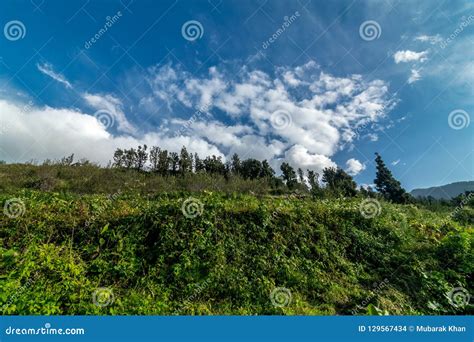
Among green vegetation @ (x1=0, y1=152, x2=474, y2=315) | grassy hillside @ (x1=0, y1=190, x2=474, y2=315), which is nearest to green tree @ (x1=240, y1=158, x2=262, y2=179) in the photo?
green vegetation @ (x1=0, y1=152, x2=474, y2=315)

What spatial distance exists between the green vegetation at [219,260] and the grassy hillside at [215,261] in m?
0.02

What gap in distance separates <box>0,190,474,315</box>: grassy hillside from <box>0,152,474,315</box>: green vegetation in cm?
2

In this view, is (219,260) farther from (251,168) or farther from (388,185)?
(388,185)

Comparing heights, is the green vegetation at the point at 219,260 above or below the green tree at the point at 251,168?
below

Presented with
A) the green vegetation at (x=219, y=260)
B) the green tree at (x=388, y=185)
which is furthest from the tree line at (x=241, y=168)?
the green vegetation at (x=219, y=260)

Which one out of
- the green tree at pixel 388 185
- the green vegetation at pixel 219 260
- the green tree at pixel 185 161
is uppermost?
the green tree at pixel 185 161

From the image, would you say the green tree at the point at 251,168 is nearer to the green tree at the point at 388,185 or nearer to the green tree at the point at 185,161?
the green tree at the point at 185,161

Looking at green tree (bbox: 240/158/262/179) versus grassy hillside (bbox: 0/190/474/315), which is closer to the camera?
grassy hillside (bbox: 0/190/474/315)

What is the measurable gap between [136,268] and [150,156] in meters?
26.0

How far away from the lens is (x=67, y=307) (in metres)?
4.24

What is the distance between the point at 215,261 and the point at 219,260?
9 cm

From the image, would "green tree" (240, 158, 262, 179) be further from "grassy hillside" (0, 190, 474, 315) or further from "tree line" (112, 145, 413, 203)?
"grassy hillside" (0, 190, 474, 315)

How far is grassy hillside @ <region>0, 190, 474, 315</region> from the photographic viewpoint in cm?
463

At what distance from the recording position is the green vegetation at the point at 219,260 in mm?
4641
